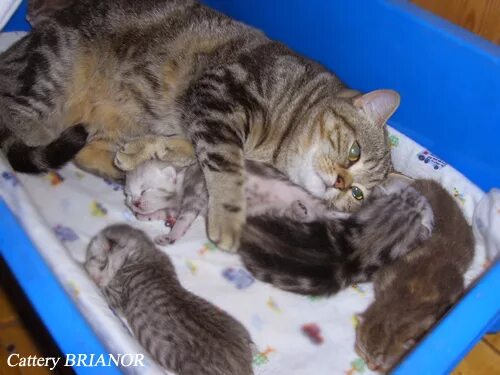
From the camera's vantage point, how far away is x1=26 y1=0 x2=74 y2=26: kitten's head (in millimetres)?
2230

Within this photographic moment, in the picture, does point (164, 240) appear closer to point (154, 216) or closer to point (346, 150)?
point (154, 216)

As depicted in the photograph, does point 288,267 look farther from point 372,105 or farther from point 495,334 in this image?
point 495,334

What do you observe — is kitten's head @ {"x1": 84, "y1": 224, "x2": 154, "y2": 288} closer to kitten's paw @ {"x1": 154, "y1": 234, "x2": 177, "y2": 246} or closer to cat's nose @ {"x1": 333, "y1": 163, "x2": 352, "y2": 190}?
kitten's paw @ {"x1": 154, "y1": 234, "x2": 177, "y2": 246}

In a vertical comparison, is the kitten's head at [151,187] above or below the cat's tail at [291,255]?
below

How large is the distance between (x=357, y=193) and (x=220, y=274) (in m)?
0.57

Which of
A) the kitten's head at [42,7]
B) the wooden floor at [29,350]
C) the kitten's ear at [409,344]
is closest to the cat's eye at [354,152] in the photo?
the kitten's ear at [409,344]

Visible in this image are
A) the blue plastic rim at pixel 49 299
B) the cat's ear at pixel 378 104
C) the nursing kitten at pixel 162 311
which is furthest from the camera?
the cat's ear at pixel 378 104

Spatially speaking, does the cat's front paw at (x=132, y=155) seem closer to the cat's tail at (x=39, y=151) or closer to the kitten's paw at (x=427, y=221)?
the cat's tail at (x=39, y=151)

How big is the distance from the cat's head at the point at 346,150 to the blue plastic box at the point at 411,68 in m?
0.28

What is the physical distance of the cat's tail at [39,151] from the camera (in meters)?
1.73

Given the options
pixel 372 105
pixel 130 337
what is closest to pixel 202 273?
pixel 130 337

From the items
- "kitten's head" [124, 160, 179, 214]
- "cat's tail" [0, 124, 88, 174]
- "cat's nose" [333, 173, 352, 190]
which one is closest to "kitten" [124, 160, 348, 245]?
"kitten's head" [124, 160, 179, 214]

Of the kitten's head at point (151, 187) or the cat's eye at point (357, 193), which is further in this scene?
the kitten's head at point (151, 187)

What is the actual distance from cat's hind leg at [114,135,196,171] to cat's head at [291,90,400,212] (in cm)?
46
